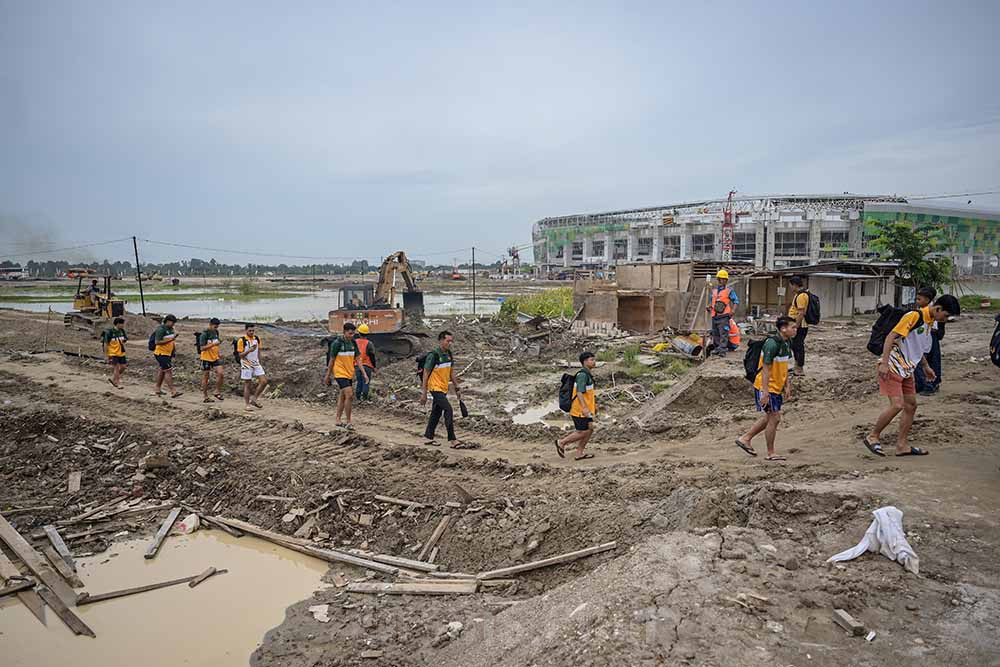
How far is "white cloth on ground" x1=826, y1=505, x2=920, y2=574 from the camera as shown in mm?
4102

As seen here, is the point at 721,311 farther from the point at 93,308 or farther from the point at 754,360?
the point at 93,308

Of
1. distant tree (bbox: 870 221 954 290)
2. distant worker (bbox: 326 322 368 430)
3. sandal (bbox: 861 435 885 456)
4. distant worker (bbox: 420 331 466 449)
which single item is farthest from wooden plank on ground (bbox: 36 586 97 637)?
distant tree (bbox: 870 221 954 290)

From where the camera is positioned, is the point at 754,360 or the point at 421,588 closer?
Answer: the point at 421,588

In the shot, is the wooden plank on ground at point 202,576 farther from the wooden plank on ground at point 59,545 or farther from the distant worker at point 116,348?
the distant worker at point 116,348

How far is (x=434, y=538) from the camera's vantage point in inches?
249

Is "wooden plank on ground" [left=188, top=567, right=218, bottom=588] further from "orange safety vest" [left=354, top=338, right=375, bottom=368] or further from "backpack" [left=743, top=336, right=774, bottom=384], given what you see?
"backpack" [left=743, top=336, right=774, bottom=384]

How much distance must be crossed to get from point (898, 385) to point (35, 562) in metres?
9.01

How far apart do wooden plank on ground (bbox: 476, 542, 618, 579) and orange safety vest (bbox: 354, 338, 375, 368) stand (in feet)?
21.4

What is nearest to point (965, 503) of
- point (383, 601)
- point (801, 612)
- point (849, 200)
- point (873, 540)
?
point (873, 540)

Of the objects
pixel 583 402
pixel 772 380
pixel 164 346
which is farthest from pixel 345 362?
pixel 772 380

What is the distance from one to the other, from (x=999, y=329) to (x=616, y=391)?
805 centimetres

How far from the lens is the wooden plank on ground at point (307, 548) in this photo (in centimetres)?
601

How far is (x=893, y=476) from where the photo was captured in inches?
223

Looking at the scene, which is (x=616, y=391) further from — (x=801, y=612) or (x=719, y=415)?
(x=801, y=612)
